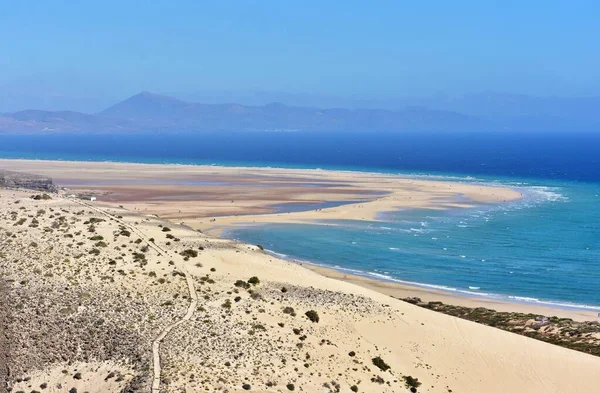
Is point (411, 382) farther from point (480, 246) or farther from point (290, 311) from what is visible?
point (480, 246)

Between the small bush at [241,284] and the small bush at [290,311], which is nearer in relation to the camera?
the small bush at [290,311]

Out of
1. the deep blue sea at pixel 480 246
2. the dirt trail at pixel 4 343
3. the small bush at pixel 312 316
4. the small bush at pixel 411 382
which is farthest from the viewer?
the deep blue sea at pixel 480 246

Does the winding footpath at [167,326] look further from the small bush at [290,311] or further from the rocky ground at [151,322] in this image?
the small bush at [290,311]

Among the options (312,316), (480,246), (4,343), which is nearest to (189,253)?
(312,316)

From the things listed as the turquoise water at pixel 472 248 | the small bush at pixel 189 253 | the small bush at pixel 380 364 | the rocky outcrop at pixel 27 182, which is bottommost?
the small bush at pixel 380 364

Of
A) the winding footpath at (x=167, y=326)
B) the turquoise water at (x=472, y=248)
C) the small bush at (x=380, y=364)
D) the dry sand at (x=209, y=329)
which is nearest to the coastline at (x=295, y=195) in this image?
the turquoise water at (x=472, y=248)

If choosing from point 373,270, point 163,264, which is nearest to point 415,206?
point 373,270

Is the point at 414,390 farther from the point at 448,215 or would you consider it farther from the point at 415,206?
the point at 415,206
